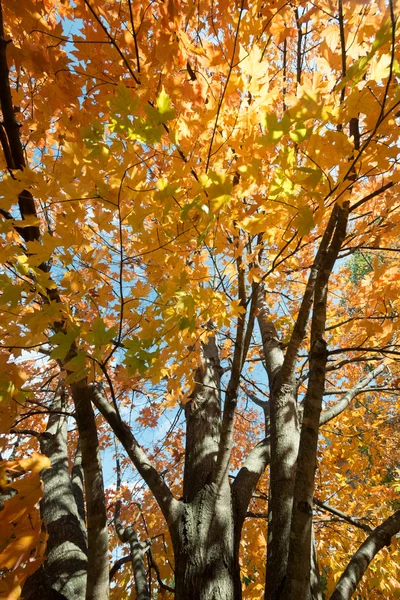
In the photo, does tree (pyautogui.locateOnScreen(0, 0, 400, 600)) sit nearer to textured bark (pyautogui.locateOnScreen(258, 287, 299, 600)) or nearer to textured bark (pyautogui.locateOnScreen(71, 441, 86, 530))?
textured bark (pyautogui.locateOnScreen(258, 287, 299, 600))

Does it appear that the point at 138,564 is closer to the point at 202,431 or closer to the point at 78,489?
the point at 202,431

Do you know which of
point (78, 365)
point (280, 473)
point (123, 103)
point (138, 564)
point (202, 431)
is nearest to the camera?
point (123, 103)

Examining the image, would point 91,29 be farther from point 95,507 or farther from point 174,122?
point 95,507

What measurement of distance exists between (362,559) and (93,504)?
3.66 ft

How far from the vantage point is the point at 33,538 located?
960 mm

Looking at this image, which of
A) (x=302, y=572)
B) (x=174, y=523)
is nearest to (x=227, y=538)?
(x=174, y=523)

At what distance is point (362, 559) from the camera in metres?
1.45

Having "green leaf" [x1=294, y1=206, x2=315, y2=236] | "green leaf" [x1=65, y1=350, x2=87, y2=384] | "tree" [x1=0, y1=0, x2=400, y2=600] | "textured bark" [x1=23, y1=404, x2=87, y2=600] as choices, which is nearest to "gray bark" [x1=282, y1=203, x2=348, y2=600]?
"tree" [x1=0, y1=0, x2=400, y2=600]

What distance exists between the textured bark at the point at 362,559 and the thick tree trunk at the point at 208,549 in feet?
1.54

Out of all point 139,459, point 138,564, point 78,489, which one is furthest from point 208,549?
point 78,489

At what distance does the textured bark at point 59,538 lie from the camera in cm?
177

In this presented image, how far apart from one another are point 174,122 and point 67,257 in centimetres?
73

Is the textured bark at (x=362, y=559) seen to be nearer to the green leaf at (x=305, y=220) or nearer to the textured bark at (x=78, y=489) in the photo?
the green leaf at (x=305, y=220)

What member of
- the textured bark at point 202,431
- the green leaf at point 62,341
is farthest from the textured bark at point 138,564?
the green leaf at point 62,341
